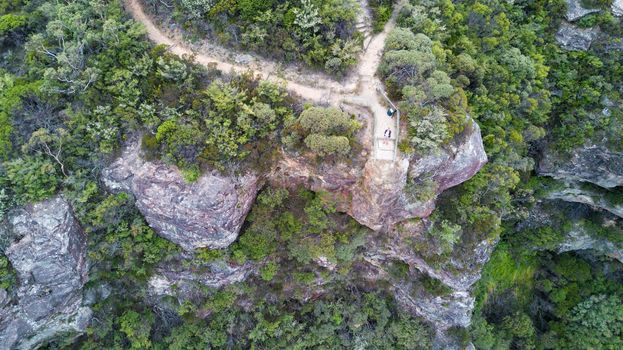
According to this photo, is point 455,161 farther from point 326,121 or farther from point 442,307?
point 442,307

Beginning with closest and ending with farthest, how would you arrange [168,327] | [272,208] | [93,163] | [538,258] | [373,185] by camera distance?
[373,185] → [93,163] → [272,208] → [168,327] → [538,258]

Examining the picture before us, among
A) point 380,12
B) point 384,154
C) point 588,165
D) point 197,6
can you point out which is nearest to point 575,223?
point 588,165

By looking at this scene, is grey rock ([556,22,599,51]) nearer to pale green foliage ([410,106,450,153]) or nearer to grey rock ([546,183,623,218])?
grey rock ([546,183,623,218])

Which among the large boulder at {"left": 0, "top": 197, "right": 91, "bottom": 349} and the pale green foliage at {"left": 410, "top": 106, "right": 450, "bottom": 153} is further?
the large boulder at {"left": 0, "top": 197, "right": 91, "bottom": 349}

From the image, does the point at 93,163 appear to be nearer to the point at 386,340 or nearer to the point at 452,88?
the point at 452,88

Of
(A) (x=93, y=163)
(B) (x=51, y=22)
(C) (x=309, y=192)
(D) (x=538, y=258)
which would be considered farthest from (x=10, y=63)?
(D) (x=538, y=258)

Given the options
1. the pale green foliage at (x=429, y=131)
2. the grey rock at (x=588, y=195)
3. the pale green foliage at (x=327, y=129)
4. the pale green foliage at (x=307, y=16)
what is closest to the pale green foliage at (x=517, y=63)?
the pale green foliage at (x=429, y=131)

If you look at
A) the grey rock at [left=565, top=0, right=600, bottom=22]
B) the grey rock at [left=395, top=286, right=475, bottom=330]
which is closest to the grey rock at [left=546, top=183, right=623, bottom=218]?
the grey rock at [left=395, top=286, right=475, bottom=330]
